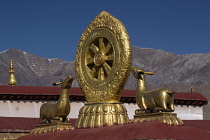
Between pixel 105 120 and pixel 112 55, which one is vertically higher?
pixel 112 55

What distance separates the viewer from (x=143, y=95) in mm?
11438

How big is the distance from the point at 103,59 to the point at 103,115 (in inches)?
49.9

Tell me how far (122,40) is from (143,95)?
1.27m

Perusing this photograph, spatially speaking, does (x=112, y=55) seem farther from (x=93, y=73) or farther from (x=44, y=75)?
(x=44, y=75)

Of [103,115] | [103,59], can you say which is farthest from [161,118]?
[103,59]

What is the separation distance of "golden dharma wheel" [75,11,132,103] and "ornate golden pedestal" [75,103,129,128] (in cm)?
24

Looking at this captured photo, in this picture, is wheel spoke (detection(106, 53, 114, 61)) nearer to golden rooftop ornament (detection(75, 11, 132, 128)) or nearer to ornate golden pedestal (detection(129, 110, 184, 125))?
golden rooftop ornament (detection(75, 11, 132, 128))

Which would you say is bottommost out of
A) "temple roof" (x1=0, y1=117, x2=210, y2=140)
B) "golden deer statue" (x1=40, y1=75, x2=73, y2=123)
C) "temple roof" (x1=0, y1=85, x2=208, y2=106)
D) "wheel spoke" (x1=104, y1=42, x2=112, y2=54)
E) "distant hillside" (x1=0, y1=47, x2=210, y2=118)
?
"temple roof" (x1=0, y1=117, x2=210, y2=140)

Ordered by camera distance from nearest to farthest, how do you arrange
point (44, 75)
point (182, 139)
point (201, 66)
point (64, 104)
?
1. point (182, 139)
2. point (64, 104)
3. point (201, 66)
4. point (44, 75)

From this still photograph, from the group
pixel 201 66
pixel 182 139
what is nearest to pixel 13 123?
pixel 182 139

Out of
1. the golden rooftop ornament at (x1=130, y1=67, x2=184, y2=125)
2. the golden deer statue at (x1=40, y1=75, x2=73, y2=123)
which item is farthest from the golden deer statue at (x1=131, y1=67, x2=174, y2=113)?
the golden deer statue at (x1=40, y1=75, x2=73, y2=123)

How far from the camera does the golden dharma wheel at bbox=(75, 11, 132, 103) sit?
11.9 metres

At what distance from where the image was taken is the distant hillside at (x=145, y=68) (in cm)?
9200

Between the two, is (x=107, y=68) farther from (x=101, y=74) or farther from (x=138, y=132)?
(x=138, y=132)
